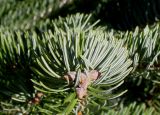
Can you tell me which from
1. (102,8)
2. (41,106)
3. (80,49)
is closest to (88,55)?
(80,49)

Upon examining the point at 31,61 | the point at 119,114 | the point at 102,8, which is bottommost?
the point at 119,114

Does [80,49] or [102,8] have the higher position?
[102,8]

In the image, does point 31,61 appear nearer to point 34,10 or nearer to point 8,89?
point 8,89

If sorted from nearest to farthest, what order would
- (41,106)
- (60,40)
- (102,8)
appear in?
(60,40) < (41,106) < (102,8)

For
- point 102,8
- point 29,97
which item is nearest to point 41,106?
point 29,97

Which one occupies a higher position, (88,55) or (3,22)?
(3,22)

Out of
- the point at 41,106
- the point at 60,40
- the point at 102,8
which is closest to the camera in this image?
the point at 60,40

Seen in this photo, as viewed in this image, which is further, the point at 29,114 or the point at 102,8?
the point at 102,8

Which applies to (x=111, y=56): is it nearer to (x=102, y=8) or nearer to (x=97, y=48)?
(x=97, y=48)

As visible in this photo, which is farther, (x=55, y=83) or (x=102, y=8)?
(x=102, y=8)
